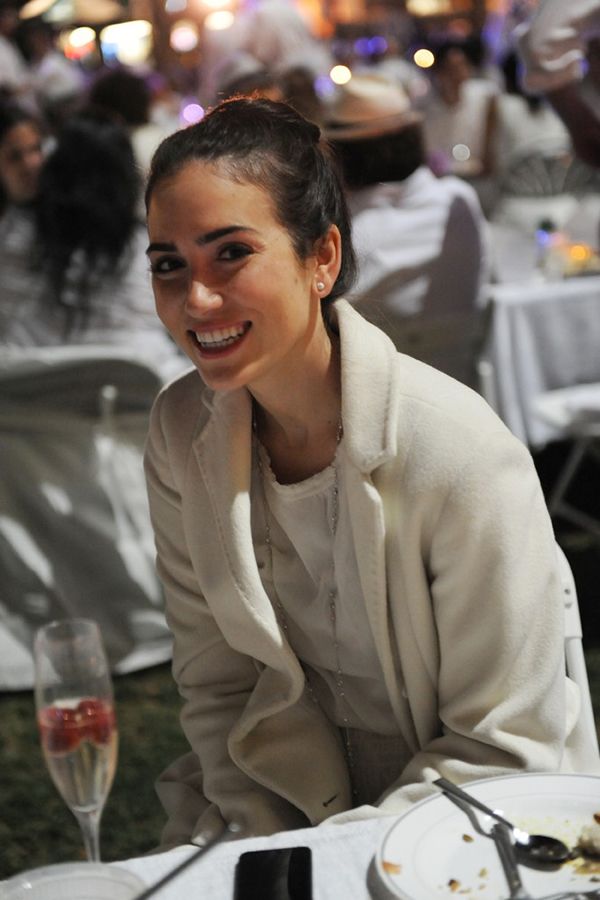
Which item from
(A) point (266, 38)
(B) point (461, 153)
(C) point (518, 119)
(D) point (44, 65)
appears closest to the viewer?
(C) point (518, 119)

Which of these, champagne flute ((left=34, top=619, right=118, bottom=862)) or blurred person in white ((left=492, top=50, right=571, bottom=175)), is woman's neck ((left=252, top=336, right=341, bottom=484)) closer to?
champagne flute ((left=34, top=619, right=118, bottom=862))

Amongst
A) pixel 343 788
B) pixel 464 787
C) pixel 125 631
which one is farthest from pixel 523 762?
pixel 125 631

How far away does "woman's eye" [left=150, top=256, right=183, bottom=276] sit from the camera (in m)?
1.48

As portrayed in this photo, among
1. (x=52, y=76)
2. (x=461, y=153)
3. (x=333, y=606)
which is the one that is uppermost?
(x=52, y=76)

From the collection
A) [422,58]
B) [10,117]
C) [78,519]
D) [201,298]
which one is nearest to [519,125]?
[10,117]

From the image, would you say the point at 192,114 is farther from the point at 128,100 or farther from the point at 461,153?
the point at 461,153

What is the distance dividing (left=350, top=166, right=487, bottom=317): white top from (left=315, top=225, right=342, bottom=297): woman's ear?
7.34 feet

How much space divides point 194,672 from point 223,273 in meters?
0.62

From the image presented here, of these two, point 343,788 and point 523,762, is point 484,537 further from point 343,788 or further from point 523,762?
point 343,788

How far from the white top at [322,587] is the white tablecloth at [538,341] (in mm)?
2847

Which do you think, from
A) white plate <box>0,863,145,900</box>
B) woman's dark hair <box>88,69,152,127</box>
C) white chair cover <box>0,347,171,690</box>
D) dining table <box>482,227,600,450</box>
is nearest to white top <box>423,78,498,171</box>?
woman's dark hair <box>88,69,152,127</box>

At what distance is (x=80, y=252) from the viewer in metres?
3.65

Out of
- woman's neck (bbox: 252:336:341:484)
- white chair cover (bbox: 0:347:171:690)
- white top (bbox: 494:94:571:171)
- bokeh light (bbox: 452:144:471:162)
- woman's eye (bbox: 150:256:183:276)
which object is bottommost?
white chair cover (bbox: 0:347:171:690)

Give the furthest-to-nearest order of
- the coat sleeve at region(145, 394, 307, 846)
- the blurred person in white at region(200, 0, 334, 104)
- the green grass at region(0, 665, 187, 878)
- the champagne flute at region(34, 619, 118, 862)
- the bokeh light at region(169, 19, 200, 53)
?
the bokeh light at region(169, 19, 200, 53) → the blurred person in white at region(200, 0, 334, 104) → the green grass at region(0, 665, 187, 878) → the coat sleeve at region(145, 394, 307, 846) → the champagne flute at region(34, 619, 118, 862)
